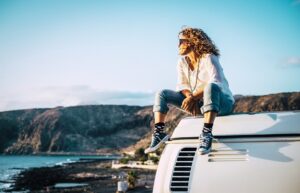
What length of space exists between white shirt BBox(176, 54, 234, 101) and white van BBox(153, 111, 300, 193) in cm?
46

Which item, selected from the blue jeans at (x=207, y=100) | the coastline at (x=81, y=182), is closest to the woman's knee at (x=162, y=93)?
the blue jeans at (x=207, y=100)

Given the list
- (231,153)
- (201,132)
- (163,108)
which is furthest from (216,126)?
(163,108)

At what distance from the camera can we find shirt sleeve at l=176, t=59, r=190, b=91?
5350mm

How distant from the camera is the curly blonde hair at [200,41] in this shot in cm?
514

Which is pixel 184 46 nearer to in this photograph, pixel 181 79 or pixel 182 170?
pixel 181 79

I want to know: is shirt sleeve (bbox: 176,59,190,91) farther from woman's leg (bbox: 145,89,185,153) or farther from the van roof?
the van roof

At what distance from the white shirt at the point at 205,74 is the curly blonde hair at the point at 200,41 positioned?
4.3 inches

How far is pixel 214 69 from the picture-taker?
4.89 meters

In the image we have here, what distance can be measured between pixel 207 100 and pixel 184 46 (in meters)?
1.01

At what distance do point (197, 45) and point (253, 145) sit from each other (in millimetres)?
1635

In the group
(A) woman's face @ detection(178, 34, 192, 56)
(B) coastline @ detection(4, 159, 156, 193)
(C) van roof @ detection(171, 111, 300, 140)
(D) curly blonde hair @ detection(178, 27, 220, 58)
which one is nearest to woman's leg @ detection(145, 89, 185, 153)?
(C) van roof @ detection(171, 111, 300, 140)

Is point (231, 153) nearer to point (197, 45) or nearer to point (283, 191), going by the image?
point (283, 191)

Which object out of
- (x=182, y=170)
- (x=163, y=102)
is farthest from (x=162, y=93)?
(x=182, y=170)

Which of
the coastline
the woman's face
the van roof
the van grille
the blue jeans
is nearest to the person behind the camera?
the van roof
